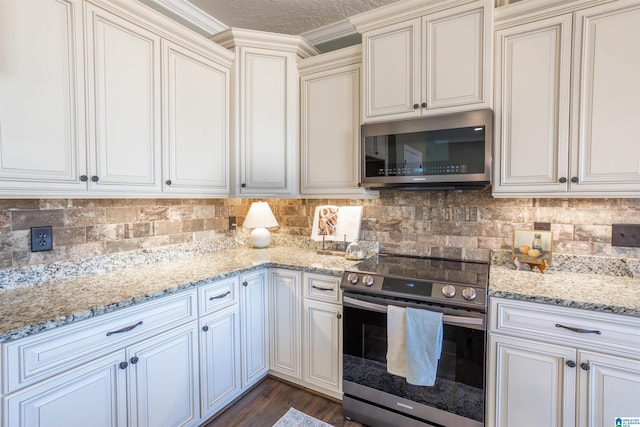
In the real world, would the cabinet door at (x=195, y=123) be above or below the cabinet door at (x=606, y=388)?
above

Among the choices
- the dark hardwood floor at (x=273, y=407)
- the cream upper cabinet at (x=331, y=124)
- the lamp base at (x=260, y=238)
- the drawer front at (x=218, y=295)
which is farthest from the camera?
the lamp base at (x=260, y=238)

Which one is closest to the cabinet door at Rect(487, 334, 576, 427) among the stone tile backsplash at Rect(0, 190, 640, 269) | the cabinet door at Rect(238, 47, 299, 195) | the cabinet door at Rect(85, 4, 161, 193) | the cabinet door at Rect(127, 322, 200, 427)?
the stone tile backsplash at Rect(0, 190, 640, 269)

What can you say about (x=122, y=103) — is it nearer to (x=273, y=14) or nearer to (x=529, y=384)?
(x=273, y=14)

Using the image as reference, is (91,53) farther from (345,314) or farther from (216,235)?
(345,314)

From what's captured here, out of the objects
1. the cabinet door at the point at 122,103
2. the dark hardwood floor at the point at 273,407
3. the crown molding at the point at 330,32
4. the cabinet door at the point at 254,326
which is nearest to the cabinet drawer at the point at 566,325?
the dark hardwood floor at the point at 273,407

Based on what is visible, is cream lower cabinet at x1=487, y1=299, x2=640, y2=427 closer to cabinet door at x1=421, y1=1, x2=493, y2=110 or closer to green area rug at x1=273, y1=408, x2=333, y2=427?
green area rug at x1=273, y1=408, x2=333, y2=427

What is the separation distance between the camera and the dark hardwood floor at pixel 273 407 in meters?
1.87

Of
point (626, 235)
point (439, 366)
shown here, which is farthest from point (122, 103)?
point (626, 235)

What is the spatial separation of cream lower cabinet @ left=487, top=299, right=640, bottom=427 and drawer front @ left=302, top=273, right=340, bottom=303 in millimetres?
832

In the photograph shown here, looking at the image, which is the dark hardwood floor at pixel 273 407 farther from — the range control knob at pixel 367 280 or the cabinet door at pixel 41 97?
the cabinet door at pixel 41 97

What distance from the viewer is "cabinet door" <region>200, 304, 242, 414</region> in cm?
177

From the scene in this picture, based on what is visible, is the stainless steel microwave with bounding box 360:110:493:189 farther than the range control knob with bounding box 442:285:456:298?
Yes

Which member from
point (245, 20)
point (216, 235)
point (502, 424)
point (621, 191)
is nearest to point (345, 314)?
point (502, 424)

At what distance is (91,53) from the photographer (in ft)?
4.99
